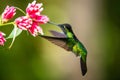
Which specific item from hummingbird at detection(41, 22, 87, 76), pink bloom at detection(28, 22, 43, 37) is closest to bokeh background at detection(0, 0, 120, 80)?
hummingbird at detection(41, 22, 87, 76)

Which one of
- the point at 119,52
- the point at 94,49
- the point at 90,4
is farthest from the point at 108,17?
the point at 90,4

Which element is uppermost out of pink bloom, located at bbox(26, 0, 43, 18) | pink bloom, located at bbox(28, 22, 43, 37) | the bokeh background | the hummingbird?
pink bloom, located at bbox(26, 0, 43, 18)

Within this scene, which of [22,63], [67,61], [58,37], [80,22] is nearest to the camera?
[58,37]

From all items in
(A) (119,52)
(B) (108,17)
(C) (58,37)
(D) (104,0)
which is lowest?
(A) (119,52)

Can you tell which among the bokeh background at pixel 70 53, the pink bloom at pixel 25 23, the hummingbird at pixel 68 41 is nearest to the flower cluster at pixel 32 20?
the pink bloom at pixel 25 23

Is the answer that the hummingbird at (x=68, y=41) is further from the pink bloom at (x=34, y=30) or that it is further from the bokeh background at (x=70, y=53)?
the bokeh background at (x=70, y=53)

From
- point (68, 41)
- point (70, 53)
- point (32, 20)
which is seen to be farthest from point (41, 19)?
point (70, 53)

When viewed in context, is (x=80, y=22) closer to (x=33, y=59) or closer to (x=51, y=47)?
(x=33, y=59)

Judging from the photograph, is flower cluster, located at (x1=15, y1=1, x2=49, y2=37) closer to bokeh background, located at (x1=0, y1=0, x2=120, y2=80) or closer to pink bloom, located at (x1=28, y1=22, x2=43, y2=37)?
pink bloom, located at (x1=28, y1=22, x2=43, y2=37)
